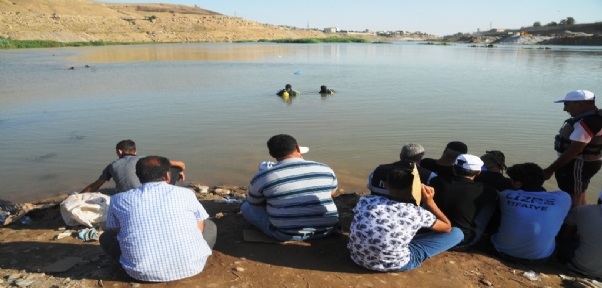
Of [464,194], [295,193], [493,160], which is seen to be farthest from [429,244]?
[493,160]

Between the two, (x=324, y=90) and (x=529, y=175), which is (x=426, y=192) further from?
(x=324, y=90)

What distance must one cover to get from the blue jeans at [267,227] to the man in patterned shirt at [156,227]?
0.92 metres

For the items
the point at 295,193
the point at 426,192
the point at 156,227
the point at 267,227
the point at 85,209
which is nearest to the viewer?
the point at 156,227

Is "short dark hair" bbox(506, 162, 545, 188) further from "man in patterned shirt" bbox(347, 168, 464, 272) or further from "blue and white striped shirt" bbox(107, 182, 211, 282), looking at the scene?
"blue and white striped shirt" bbox(107, 182, 211, 282)

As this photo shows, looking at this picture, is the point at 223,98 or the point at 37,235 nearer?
the point at 37,235

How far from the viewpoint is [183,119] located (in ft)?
39.9

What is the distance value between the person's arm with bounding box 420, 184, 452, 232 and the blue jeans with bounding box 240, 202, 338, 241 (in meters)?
1.16

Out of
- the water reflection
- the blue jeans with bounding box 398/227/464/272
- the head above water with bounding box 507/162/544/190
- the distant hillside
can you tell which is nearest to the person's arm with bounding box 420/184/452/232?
the blue jeans with bounding box 398/227/464/272

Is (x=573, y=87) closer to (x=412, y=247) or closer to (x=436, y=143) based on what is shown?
(x=436, y=143)

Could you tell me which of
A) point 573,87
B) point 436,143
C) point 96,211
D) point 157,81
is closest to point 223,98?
point 157,81

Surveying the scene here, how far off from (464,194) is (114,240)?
3228mm

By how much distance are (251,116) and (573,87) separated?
14.3 meters

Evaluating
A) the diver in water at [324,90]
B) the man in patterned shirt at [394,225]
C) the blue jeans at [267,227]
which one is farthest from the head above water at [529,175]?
the diver in water at [324,90]

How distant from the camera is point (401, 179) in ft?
11.1
